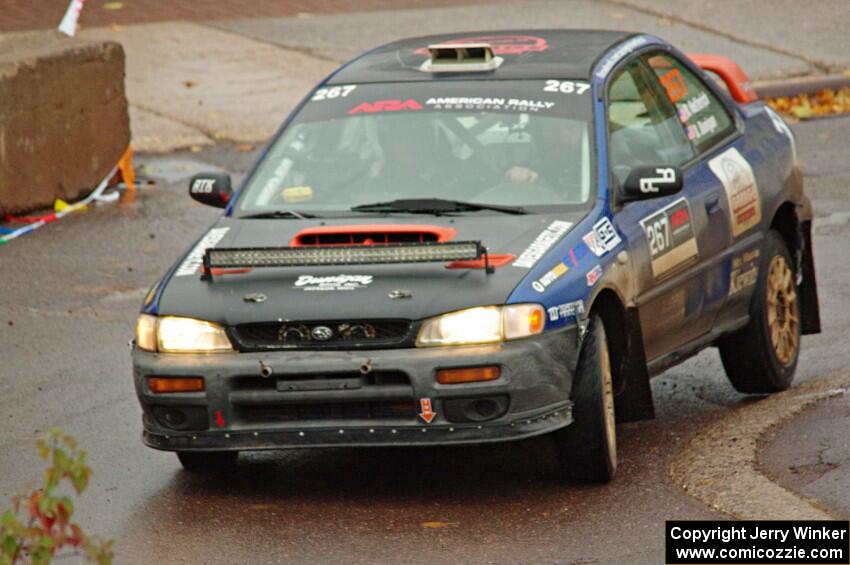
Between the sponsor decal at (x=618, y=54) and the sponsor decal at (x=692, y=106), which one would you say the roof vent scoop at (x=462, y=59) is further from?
the sponsor decal at (x=692, y=106)

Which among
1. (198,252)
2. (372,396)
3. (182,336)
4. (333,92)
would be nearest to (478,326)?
(372,396)

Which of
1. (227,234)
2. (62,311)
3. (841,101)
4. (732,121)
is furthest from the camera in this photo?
(841,101)

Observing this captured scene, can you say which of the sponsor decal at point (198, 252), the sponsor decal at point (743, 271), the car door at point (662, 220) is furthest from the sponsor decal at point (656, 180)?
the sponsor decal at point (198, 252)

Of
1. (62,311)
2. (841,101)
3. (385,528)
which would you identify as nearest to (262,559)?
(385,528)

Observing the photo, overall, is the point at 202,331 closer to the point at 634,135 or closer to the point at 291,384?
the point at 291,384

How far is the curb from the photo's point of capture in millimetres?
17469

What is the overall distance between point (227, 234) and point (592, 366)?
64.2 inches

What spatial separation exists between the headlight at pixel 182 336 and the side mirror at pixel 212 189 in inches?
45.7

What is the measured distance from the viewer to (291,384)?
6949 millimetres

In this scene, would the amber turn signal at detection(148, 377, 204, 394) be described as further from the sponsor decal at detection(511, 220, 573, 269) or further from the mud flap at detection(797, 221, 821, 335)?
the mud flap at detection(797, 221, 821, 335)

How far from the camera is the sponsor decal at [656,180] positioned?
303 inches

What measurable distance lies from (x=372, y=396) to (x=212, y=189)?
5.77 feet

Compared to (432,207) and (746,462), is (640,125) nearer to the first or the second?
(432,207)

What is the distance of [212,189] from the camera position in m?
8.26
